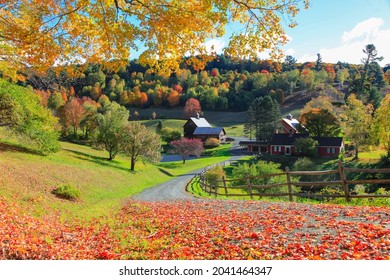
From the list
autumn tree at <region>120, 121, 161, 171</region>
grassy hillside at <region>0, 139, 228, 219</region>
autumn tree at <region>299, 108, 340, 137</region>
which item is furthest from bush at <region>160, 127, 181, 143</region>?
grassy hillside at <region>0, 139, 228, 219</region>

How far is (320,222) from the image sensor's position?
7941 mm

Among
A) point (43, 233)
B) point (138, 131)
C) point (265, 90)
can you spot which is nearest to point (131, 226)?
point (43, 233)

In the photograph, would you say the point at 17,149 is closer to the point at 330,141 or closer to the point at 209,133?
the point at 330,141

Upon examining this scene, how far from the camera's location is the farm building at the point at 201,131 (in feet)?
261

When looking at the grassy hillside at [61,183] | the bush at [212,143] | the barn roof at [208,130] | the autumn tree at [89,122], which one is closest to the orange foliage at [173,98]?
the barn roof at [208,130]

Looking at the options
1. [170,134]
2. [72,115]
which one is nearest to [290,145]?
[170,134]

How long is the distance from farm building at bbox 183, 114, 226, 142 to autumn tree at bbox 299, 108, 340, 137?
84.9 feet

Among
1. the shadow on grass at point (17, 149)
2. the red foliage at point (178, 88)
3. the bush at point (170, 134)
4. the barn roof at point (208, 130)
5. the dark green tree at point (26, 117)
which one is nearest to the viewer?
the dark green tree at point (26, 117)

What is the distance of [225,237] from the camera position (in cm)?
738

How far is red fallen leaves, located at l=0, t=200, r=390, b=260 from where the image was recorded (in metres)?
6.11

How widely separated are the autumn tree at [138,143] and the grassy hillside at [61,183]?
2180 mm

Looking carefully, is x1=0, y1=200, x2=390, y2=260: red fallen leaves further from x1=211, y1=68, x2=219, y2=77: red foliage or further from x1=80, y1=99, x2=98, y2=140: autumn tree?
x1=211, y1=68, x2=219, y2=77: red foliage

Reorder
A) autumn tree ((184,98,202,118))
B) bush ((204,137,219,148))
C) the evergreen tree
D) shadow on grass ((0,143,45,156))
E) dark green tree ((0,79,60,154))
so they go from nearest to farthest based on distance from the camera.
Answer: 1. dark green tree ((0,79,60,154))
2. shadow on grass ((0,143,45,156))
3. bush ((204,137,219,148))
4. autumn tree ((184,98,202,118))
5. the evergreen tree

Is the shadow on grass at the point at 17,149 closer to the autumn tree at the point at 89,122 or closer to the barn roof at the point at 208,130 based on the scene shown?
the autumn tree at the point at 89,122
